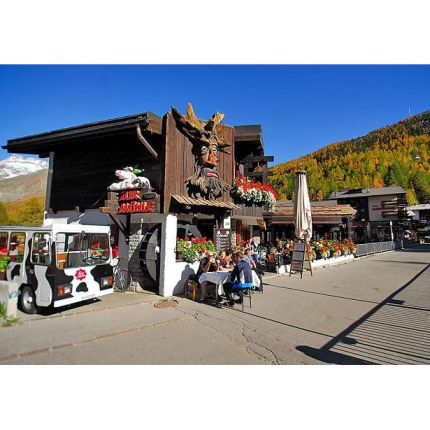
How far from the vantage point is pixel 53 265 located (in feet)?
22.8

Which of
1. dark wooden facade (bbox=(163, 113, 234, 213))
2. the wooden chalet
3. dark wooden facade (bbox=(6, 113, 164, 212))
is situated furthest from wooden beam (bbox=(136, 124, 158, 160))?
dark wooden facade (bbox=(163, 113, 234, 213))

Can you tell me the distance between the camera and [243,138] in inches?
598

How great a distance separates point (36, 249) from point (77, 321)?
87.0 inches

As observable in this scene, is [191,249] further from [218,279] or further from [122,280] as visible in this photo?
[122,280]

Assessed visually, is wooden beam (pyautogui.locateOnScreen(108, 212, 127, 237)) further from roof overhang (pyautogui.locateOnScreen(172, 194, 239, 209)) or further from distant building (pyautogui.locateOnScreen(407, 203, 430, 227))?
distant building (pyautogui.locateOnScreen(407, 203, 430, 227))

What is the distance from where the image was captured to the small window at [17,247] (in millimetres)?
7664

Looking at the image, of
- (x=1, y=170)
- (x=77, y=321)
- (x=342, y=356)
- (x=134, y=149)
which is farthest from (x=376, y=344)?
(x=1, y=170)

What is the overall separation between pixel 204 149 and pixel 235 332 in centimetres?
796

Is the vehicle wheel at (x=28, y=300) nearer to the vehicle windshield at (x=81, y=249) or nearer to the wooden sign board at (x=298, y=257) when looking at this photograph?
the vehicle windshield at (x=81, y=249)

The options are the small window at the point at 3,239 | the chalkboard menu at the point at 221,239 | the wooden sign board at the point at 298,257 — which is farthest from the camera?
the wooden sign board at the point at 298,257

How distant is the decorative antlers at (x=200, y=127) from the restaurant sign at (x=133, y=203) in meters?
3.17

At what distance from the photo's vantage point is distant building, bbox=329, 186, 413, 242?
53375mm

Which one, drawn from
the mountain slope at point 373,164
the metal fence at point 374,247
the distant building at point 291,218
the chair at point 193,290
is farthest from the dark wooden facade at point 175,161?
the mountain slope at point 373,164

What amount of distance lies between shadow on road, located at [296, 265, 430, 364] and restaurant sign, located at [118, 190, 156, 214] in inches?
274
